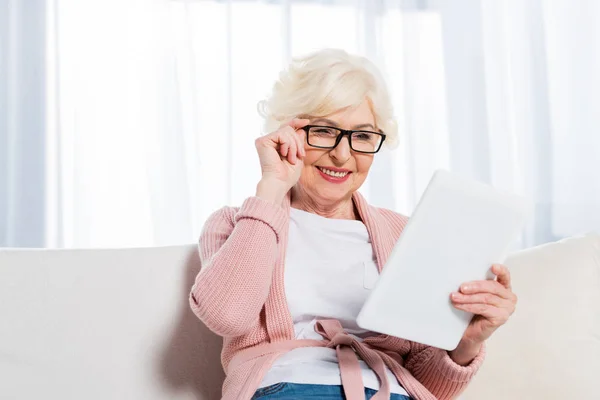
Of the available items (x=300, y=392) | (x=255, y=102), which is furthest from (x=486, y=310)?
(x=255, y=102)

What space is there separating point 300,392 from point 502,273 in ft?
1.25

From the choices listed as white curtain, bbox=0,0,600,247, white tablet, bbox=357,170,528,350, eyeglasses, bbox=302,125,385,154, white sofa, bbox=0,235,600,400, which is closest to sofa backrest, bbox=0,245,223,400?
white sofa, bbox=0,235,600,400

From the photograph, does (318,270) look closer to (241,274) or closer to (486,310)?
(241,274)

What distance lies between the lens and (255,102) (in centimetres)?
276

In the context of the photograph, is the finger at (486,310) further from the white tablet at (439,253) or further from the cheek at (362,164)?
the cheek at (362,164)

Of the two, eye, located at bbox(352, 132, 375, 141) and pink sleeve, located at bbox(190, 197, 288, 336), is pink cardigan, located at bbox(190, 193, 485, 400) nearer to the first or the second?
pink sleeve, located at bbox(190, 197, 288, 336)

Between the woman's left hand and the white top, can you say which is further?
the white top

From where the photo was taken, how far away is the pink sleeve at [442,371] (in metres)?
1.37

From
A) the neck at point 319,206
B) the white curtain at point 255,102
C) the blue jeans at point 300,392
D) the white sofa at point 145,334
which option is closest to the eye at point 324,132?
the neck at point 319,206

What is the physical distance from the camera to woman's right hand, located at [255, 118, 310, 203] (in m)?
1.42

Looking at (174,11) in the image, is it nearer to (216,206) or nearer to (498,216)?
(216,206)

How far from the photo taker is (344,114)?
1.53m

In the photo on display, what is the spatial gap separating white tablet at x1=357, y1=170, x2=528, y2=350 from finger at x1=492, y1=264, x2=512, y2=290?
1 centimetres

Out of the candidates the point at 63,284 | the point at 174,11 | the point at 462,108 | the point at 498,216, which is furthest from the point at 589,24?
the point at 63,284
